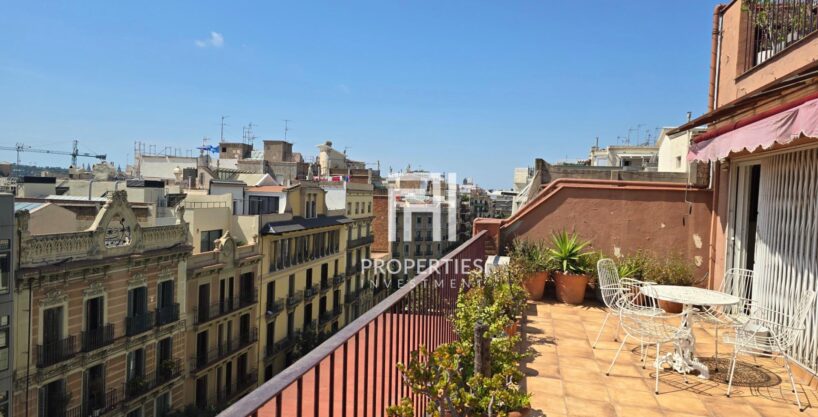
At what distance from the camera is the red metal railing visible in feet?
4.46

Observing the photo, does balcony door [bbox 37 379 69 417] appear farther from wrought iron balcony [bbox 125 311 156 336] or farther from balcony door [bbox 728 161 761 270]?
balcony door [bbox 728 161 761 270]

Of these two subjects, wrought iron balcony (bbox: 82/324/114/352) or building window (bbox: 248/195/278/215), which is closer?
wrought iron balcony (bbox: 82/324/114/352)

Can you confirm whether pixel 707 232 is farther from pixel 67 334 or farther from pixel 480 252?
pixel 67 334

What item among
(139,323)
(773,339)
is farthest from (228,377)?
(773,339)

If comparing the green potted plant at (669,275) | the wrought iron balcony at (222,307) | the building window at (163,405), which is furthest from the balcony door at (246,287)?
the green potted plant at (669,275)

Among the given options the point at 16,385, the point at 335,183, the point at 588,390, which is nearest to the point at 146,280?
the point at 16,385

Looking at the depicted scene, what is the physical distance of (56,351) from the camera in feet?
42.6

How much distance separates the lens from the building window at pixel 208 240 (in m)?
19.7

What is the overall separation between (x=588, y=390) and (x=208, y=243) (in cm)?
1888

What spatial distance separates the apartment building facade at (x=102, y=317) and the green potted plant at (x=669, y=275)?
1369 cm

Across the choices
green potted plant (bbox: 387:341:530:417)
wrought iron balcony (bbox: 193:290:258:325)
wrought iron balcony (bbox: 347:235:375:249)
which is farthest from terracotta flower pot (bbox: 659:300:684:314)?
wrought iron balcony (bbox: 347:235:375:249)

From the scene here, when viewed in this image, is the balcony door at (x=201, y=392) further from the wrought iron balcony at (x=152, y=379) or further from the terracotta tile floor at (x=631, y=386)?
the terracotta tile floor at (x=631, y=386)

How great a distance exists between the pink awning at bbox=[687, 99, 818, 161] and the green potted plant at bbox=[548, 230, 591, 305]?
196 cm

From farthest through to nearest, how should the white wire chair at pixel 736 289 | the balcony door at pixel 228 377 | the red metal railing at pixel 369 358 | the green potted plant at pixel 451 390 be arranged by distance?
1. the balcony door at pixel 228 377
2. the white wire chair at pixel 736 289
3. the green potted plant at pixel 451 390
4. the red metal railing at pixel 369 358
